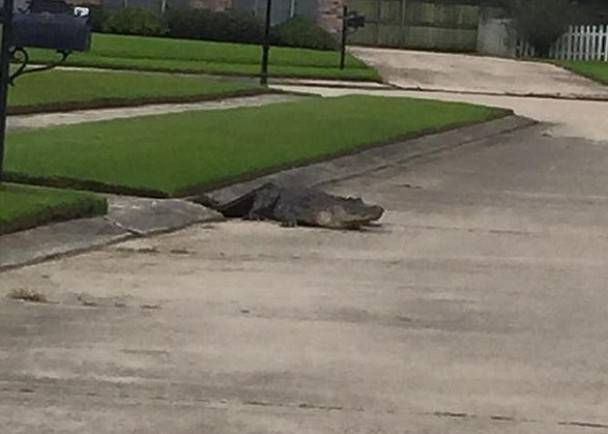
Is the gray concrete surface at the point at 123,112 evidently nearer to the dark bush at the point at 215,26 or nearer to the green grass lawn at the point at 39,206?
the green grass lawn at the point at 39,206

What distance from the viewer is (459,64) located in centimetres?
4606

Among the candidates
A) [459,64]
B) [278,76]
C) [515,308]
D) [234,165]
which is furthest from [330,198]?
[459,64]

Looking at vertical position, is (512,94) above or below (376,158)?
above

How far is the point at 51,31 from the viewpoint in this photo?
1380 centimetres

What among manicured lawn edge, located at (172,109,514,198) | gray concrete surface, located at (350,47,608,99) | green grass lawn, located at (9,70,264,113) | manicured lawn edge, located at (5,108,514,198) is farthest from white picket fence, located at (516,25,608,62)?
manicured lawn edge, located at (5,108,514,198)

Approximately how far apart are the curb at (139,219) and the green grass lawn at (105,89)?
4741 mm

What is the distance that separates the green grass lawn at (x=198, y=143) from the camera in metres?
15.1

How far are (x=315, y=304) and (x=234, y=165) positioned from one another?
7.00 metres

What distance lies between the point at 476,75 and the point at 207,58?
7.02 m

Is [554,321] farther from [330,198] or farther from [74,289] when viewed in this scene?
[330,198]

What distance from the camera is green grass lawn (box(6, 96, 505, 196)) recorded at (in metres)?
15.1

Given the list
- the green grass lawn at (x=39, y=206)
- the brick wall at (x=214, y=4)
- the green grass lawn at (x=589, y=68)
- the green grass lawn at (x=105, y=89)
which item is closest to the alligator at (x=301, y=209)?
the green grass lawn at (x=39, y=206)

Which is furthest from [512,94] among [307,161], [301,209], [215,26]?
[301,209]

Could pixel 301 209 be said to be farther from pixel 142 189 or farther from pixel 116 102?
pixel 116 102
